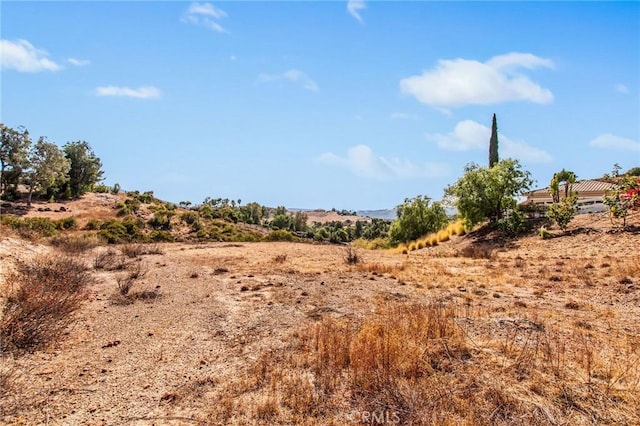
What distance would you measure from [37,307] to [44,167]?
38222mm

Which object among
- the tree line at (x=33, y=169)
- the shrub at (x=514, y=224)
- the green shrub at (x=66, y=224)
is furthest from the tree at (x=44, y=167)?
the shrub at (x=514, y=224)

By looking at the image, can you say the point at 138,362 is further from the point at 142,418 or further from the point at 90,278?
the point at 90,278

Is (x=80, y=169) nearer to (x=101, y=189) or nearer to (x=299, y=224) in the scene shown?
(x=101, y=189)

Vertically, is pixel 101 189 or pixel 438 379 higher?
pixel 101 189

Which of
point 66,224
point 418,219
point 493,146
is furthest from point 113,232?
point 493,146

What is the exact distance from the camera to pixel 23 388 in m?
4.48

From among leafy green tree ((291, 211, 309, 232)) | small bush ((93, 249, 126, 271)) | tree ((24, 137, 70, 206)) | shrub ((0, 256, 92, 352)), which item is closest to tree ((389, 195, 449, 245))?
small bush ((93, 249, 126, 271))

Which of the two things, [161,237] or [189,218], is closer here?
[161,237]

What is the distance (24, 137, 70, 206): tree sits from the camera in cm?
3716

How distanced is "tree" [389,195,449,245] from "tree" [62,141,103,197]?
3605 cm

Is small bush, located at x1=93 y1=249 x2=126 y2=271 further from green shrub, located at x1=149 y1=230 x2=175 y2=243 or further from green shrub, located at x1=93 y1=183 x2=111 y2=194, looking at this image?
green shrub, located at x1=93 y1=183 x2=111 y2=194

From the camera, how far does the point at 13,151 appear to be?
36.0 m

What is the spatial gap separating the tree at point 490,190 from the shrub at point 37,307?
69.5 feet

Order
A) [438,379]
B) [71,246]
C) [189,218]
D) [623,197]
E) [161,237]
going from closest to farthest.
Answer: [438,379], [71,246], [623,197], [161,237], [189,218]
